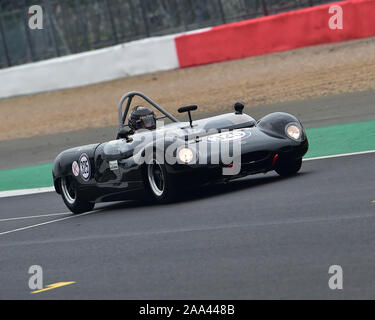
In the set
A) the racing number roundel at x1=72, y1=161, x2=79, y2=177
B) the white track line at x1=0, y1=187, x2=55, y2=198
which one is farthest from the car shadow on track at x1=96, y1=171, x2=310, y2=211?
the white track line at x1=0, y1=187, x2=55, y2=198

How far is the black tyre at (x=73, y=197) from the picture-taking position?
39.3ft

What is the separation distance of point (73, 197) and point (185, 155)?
2435 millimetres

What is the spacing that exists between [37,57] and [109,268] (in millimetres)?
22255

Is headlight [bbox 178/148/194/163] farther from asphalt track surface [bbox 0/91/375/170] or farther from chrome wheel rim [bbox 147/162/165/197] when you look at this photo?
asphalt track surface [bbox 0/91/375/170]

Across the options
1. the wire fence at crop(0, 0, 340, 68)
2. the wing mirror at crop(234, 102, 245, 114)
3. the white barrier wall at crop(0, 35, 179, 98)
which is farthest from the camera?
the wire fence at crop(0, 0, 340, 68)

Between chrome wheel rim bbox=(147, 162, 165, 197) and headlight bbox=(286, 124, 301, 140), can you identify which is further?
headlight bbox=(286, 124, 301, 140)

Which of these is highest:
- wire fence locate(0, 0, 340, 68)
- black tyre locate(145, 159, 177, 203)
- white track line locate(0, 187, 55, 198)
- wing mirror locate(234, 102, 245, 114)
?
wire fence locate(0, 0, 340, 68)

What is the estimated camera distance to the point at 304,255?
6668 millimetres

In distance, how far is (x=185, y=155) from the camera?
33.7 feet

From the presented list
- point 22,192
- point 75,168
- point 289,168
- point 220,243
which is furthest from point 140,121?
point 22,192

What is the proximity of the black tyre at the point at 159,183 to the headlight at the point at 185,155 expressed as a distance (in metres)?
0.21

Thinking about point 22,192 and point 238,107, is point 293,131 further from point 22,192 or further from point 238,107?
point 22,192

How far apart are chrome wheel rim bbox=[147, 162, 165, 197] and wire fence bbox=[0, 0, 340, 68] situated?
47.1 feet

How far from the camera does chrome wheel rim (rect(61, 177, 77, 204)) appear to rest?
12188 mm
